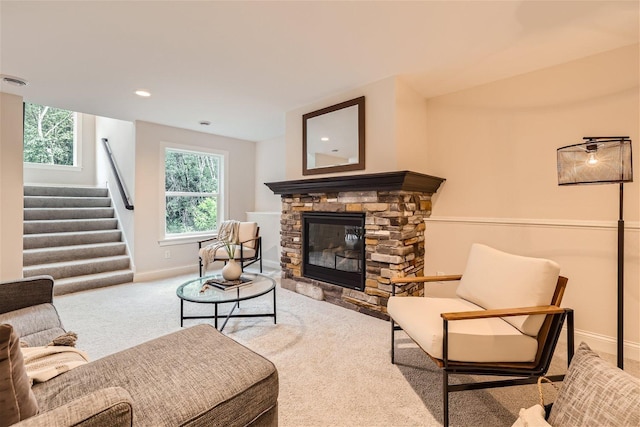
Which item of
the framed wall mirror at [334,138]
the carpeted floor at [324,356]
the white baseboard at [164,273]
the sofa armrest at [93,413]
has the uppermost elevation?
the framed wall mirror at [334,138]

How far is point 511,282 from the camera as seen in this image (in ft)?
5.82

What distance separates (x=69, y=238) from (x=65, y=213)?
2.17ft

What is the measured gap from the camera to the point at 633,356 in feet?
7.23

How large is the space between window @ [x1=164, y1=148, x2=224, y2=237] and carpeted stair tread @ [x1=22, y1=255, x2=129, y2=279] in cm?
74

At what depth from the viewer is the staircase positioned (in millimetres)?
3842

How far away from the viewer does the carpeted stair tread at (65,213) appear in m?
4.49

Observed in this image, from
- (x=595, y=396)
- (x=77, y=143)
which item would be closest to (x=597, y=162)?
(x=595, y=396)

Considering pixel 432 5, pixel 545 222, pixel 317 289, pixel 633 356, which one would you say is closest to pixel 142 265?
pixel 317 289

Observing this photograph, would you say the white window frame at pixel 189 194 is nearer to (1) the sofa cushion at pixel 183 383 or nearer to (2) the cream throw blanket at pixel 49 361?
(2) the cream throw blanket at pixel 49 361

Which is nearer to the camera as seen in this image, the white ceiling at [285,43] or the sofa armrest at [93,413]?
the sofa armrest at [93,413]

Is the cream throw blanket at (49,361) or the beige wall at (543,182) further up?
the beige wall at (543,182)

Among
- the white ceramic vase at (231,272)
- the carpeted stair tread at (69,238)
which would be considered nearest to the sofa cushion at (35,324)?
the white ceramic vase at (231,272)

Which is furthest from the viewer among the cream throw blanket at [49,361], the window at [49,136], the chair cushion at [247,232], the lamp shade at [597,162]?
the window at [49,136]

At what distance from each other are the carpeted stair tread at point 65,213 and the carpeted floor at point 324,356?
1.84 meters
